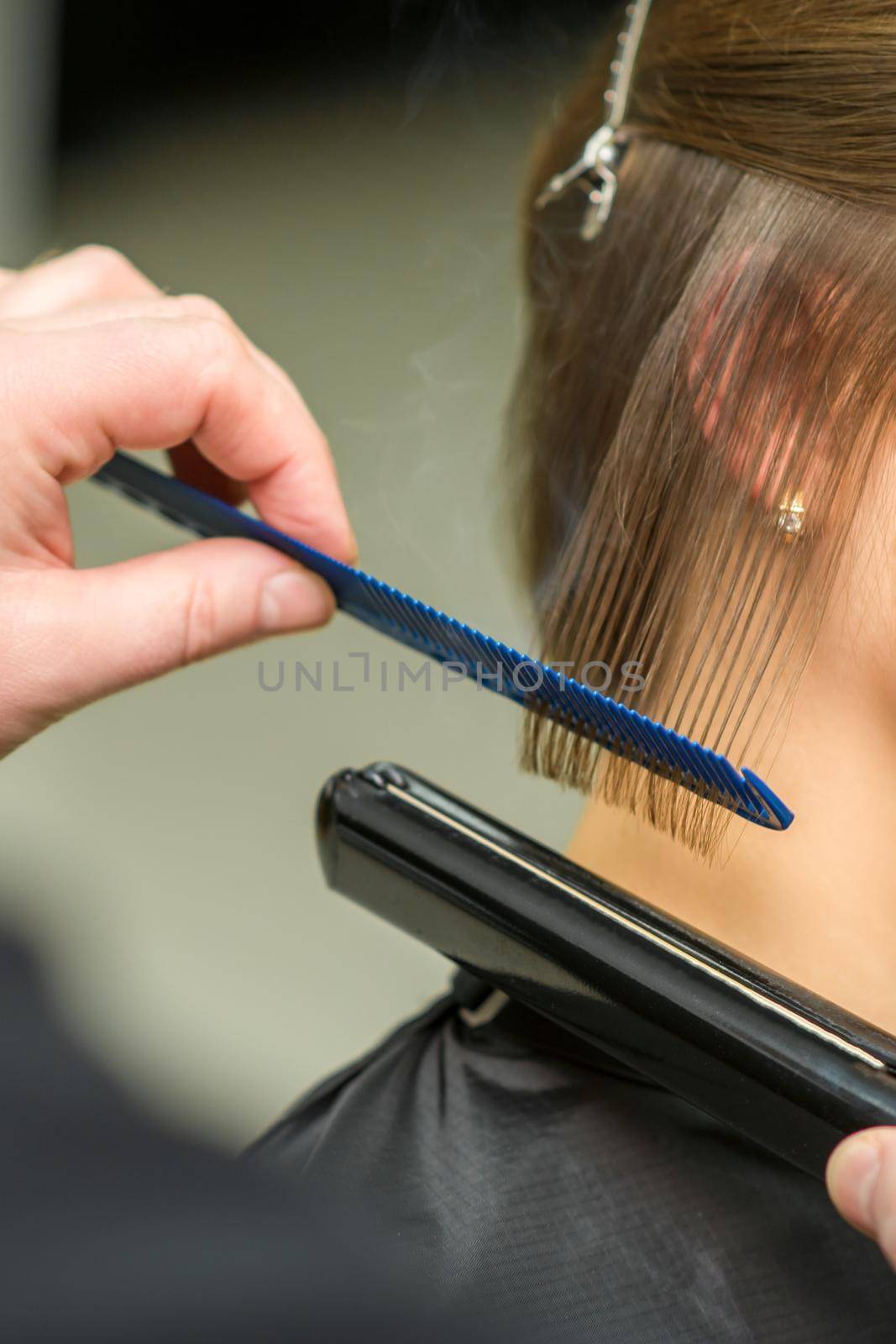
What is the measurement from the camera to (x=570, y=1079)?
28.8 inches

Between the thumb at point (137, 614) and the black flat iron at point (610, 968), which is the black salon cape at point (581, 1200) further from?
the thumb at point (137, 614)

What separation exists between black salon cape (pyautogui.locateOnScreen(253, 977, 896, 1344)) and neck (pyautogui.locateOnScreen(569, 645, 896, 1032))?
0.11 metres

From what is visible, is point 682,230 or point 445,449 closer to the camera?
point 682,230

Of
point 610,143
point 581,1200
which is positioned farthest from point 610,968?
point 610,143

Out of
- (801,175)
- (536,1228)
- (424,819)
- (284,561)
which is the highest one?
(801,175)

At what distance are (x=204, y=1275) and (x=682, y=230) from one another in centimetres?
63

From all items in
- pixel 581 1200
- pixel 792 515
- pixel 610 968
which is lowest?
pixel 581 1200

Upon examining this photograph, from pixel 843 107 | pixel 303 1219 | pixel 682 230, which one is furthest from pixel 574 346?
pixel 303 1219

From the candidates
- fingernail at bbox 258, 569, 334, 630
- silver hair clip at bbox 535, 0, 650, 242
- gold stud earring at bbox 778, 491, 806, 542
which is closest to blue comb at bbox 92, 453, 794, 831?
fingernail at bbox 258, 569, 334, 630

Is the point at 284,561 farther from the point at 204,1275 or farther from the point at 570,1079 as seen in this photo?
the point at 204,1275

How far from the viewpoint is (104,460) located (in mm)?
727

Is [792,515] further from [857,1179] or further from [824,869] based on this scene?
[857,1179]

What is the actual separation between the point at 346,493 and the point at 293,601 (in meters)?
0.16

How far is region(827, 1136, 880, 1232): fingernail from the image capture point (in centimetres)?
48
